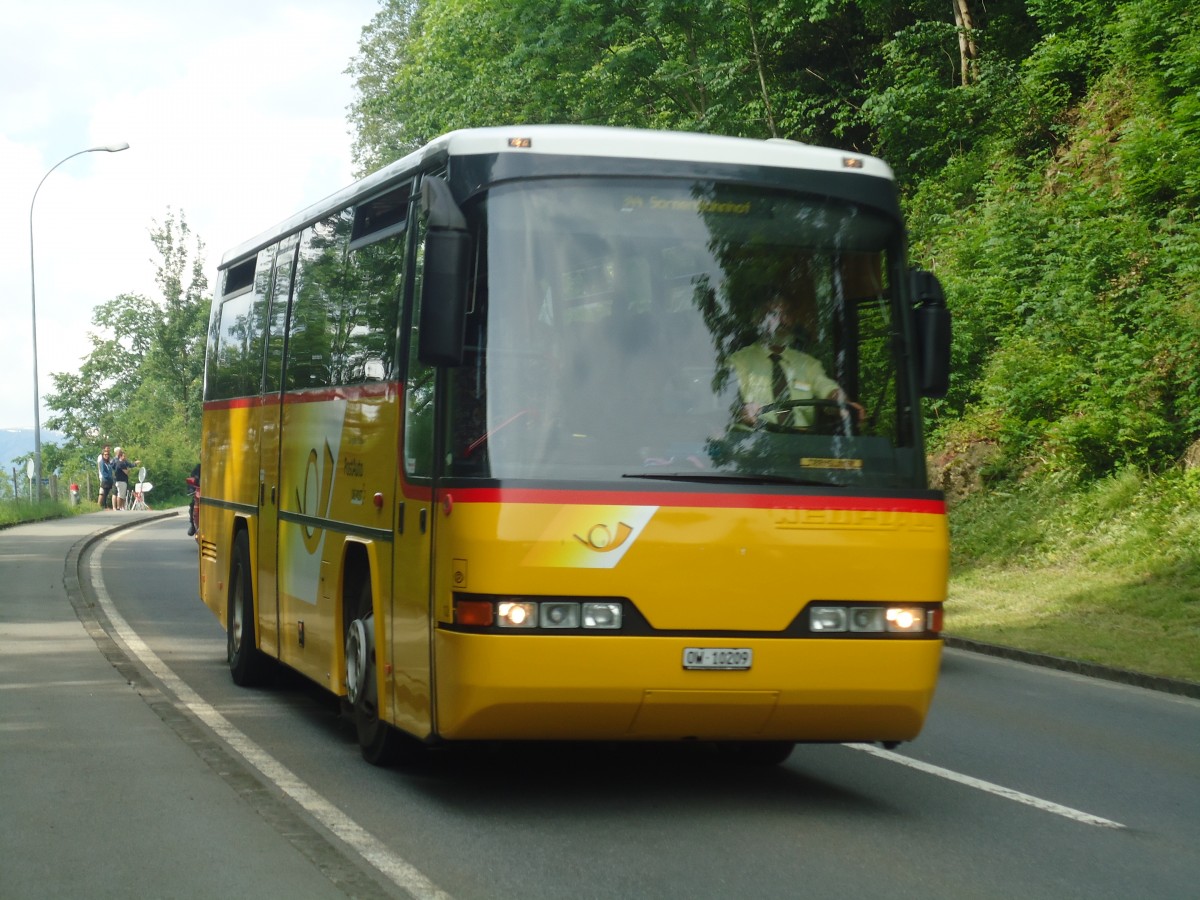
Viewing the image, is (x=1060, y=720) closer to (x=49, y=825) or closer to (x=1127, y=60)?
(x=49, y=825)

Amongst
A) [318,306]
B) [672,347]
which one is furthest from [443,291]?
[318,306]

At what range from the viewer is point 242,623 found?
12141 millimetres

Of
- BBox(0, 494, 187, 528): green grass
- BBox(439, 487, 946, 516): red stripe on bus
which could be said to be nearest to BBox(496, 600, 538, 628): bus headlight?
BBox(439, 487, 946, 516): red stripe on bus

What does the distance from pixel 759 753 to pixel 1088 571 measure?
35.8 feet

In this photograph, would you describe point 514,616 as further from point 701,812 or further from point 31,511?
point 31,511

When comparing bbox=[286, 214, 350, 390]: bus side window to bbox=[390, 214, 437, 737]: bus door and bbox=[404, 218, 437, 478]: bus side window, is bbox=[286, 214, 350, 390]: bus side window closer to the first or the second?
bbox=[404, 218, 437, 478]: bus side window

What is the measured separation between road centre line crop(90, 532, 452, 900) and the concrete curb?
6301 mm

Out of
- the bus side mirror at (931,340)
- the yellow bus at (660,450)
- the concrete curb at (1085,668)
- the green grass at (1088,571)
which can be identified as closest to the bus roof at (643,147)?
the yellow bus at (660,450)

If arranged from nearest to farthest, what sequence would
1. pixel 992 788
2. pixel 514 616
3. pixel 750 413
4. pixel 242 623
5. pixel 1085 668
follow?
pixel 514 616 < pixel 750 413 < pixel 992 788 < pixel 242 623 < pixel 1085 668

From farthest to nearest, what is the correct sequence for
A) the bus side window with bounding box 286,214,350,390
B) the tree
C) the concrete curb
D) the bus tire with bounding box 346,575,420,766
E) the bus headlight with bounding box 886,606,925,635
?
the tree, the concrete curb, the bus side window with bounding box 286,214,350,390, the bus tire with bounding box 346,575,420,766, the bus headlight with bounding box 886,606,925,635

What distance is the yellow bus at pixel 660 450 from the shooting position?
23.0 ft

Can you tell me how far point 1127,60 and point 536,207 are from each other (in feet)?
67.2

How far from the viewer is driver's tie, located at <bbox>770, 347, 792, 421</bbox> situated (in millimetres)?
7398

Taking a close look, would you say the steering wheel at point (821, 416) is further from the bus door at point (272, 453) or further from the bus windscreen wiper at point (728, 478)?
the bus door at point (272, 453)
